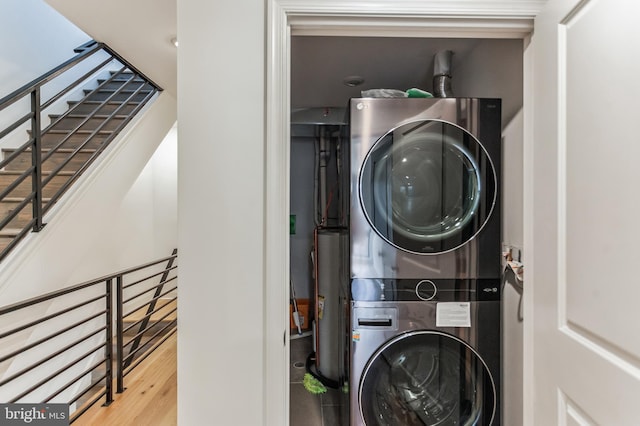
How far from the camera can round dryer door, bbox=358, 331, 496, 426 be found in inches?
51.2

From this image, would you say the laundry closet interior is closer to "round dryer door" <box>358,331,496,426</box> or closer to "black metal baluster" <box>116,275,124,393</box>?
"round dryer door" <box>358,331,496,426</box>

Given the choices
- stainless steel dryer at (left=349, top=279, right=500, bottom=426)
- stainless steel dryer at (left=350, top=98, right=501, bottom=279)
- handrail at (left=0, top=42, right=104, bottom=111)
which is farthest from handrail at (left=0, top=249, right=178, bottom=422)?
stainless steel dryer at (left=350, top=98, right=501, bottom=279)

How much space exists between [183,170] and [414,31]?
3.16ft

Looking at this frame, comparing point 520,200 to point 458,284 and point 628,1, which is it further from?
point 628,1

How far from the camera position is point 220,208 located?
0.94 meters

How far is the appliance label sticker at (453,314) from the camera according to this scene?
4.25ft

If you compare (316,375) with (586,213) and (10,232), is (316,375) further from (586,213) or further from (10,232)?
(10,232)

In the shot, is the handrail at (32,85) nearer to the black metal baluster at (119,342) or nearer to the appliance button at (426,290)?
the black metal baluster at (119,342)

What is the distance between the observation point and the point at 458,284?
130cm

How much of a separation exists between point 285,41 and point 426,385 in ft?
5.19

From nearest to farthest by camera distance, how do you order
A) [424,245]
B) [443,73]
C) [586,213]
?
1. [586,213]
2. [424,245]
3. [443,73]

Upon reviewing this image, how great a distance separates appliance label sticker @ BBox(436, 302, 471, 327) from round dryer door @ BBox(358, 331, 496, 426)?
0.07 meters

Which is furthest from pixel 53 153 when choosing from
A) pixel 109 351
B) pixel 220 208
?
pixel 220 208

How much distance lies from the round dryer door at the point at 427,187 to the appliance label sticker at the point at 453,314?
0.25 metres
